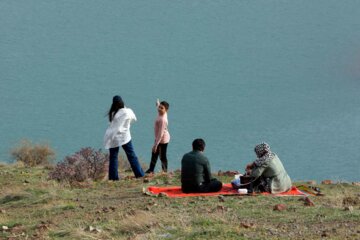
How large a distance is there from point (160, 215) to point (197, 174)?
3.15 m

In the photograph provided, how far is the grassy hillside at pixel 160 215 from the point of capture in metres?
8.47

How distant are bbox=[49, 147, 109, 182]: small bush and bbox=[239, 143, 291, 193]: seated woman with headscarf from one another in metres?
4.43

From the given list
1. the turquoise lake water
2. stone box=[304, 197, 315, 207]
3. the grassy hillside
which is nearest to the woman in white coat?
the grassy hillside

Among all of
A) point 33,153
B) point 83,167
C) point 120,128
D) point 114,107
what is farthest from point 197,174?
point 33,153

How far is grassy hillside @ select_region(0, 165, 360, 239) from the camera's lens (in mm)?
8469

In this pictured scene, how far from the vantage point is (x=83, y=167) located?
16219mm

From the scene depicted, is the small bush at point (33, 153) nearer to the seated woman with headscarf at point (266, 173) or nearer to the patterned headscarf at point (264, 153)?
the seated woman with headscarf at point (266, 173)

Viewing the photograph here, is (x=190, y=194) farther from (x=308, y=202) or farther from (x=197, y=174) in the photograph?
(x=308, y=202)

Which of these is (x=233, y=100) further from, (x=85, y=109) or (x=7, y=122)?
(x=7, y=122)

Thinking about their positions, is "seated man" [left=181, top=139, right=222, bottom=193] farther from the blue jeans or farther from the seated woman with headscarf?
the blue jeans

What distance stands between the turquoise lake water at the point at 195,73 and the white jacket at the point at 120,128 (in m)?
30.7

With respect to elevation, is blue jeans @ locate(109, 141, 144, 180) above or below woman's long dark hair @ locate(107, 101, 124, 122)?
below

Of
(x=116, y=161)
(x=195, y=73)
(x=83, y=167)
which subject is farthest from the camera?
(x=195, y=73)

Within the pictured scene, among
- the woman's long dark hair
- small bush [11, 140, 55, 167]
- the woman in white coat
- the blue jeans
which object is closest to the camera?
the woman's long dark hair
